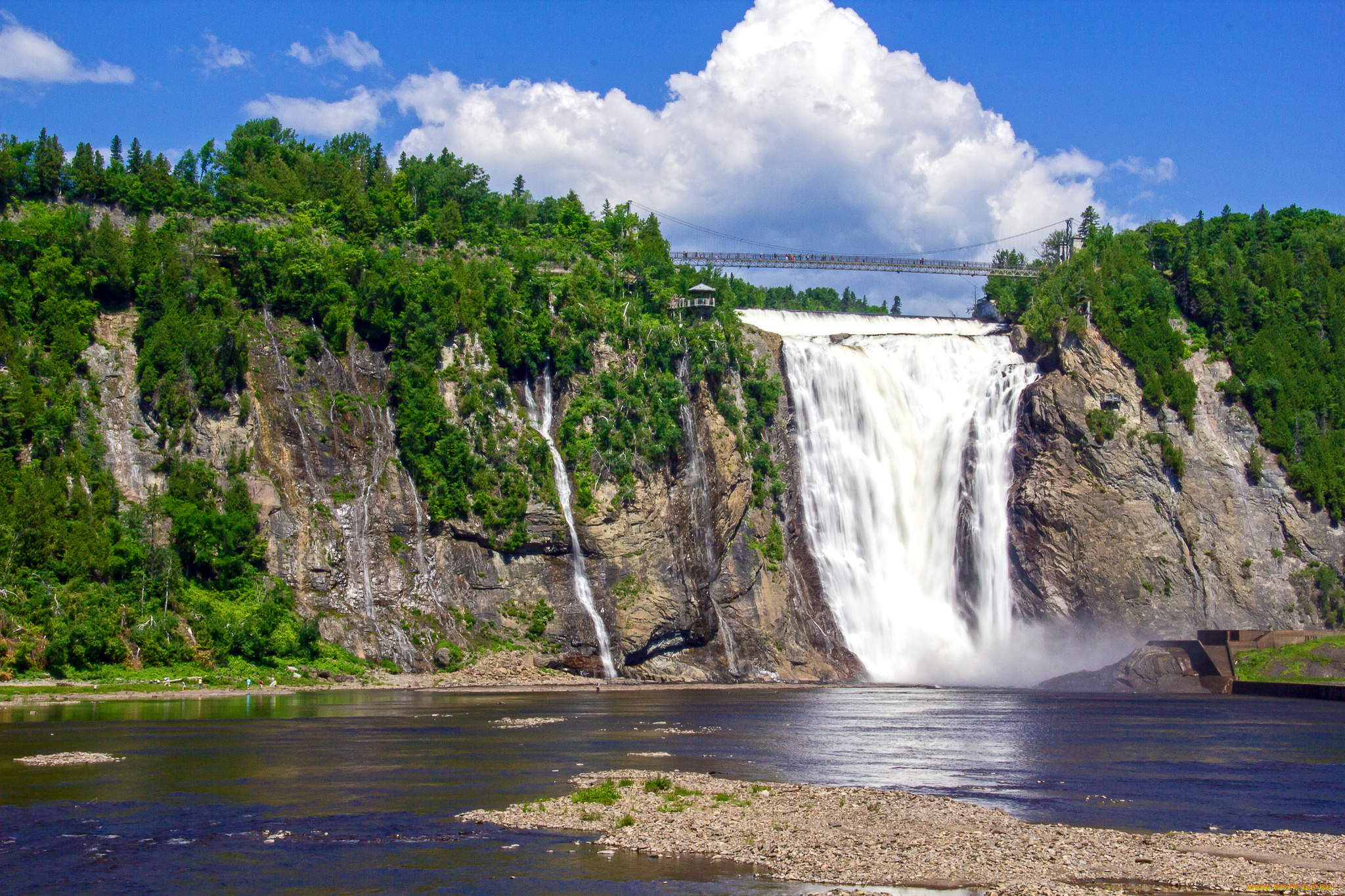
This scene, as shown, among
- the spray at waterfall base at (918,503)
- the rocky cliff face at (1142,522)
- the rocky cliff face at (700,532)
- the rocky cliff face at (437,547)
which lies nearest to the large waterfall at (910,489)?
the spray at waterfall base at (918,503)

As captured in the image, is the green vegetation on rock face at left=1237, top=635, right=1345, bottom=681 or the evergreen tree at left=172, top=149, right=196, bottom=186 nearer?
the green vegetation on rock face at left=1237, top=635, right=1345, bottom=681

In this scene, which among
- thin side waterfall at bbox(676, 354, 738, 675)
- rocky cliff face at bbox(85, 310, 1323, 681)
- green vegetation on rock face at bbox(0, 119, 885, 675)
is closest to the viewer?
green vegetation on rock face at bbox(0, 119, 885, 675)

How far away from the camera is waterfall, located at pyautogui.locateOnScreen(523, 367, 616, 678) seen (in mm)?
72312

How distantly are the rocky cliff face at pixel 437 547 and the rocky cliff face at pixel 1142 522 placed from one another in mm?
19926

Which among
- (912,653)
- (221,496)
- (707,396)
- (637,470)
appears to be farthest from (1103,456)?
(221,496)

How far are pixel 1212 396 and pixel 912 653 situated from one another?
39776 millimetres

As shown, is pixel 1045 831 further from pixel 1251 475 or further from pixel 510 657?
pixel 1251 475

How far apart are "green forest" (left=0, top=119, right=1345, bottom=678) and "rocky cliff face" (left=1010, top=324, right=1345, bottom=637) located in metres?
2.78

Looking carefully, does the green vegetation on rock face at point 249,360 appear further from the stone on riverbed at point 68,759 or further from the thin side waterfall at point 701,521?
the stone on riverbed at point 68,759

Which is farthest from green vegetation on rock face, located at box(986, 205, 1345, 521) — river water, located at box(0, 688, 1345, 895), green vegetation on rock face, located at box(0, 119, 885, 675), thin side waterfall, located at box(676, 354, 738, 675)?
river water, located at box(0, 688, 1345, 895)

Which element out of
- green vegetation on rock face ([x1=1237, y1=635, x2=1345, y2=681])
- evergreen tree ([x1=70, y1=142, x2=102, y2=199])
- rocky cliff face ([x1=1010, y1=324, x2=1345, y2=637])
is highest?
evergreen tree ([x1=70, y1=142, x2=102, y2=199])

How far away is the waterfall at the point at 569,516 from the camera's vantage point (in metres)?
72.3

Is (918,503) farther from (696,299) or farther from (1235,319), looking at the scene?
(1235,319)

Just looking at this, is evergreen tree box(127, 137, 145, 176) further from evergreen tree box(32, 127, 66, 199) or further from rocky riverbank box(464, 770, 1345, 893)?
rocky riverbank box(464, 770, 1345, 893)
